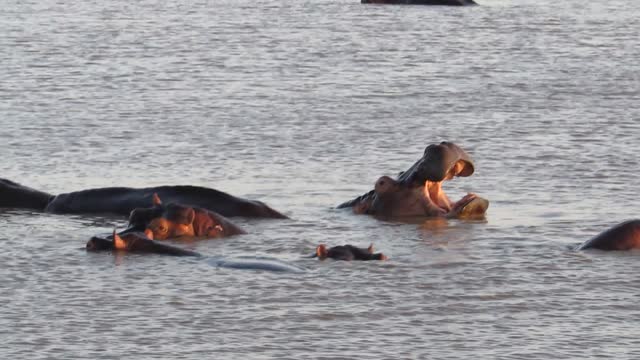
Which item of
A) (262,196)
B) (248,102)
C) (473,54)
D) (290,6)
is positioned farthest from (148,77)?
(290,6)

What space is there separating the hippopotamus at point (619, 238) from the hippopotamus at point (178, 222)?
1929mm

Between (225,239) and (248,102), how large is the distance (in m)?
5.86

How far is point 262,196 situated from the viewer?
11594 millimetres

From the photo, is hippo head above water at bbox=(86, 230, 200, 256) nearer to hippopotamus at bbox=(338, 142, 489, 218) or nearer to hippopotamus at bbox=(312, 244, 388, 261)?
hippopotamus at bbox=(312, 244, 388, 261)

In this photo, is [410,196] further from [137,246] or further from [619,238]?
[137,246]

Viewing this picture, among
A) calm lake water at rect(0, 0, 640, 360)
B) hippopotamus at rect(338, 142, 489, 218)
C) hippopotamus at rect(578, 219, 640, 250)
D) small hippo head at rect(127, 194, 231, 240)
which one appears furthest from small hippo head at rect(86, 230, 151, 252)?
hippopotamus at rect(578, 219, 640, 250)

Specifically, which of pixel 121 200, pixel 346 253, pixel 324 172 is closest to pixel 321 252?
pixel 346 253

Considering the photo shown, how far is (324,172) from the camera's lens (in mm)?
12438

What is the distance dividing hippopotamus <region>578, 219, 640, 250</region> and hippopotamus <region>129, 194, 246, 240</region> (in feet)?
6.33

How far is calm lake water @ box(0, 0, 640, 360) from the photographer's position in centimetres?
809

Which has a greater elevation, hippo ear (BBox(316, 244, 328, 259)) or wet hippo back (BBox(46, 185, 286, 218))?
wet hippo back (BBox(46, 185, 286, 218))

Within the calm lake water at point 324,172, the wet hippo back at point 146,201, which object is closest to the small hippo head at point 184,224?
the calm lake water at point 324,172

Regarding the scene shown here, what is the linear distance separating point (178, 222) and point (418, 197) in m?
1.54

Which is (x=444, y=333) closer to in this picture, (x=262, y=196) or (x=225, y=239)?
(x=225, y=239)
